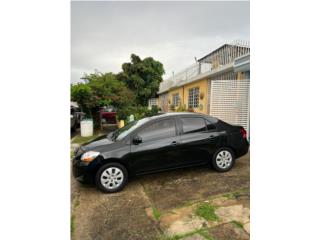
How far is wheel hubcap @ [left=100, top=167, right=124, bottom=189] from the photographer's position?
3.40 meters

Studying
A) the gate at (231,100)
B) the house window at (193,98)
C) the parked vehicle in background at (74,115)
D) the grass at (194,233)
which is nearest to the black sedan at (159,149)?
the grass at (194,233)

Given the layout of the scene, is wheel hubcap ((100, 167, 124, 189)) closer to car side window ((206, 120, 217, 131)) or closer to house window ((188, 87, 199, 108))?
car side window ((206, 120, 217, 131))

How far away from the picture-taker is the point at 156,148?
3.66 m

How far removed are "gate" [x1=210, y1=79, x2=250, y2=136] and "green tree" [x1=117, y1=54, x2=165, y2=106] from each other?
595 inches

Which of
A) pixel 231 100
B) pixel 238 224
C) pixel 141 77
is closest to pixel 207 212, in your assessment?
pixel 238 224

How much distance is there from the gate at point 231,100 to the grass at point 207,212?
5133 millimetres

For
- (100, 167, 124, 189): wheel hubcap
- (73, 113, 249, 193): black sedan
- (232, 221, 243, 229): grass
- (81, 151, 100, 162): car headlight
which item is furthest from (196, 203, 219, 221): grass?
(81, 151, 100, 162): car headlight

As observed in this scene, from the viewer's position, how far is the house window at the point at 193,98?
10617 mm

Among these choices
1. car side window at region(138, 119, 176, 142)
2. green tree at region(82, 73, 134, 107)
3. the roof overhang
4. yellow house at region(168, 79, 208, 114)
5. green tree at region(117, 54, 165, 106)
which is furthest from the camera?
green tree at region(117, 54, 165, 106)

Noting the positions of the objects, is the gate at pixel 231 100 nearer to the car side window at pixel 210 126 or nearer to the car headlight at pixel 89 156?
the car side window at pixel 210 126

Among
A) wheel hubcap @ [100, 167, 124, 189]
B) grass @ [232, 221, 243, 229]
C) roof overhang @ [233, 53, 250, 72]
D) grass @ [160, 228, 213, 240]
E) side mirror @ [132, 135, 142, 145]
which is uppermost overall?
roof overhang @ [233, 53, 250, 72]

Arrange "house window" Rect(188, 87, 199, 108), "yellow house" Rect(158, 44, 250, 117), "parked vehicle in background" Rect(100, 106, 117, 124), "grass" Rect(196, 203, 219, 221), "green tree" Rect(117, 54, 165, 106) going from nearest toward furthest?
"grass" Rect(196, 203, 219, 221)
"yellow house" Rect(158, 44, 250, 117)
"house window" Rect(188, 87, 199, 108)
"parked vehicle in background" Rect(100, 106, 117, 124)
"green tree" Rect(117, 54, 165, 106)
